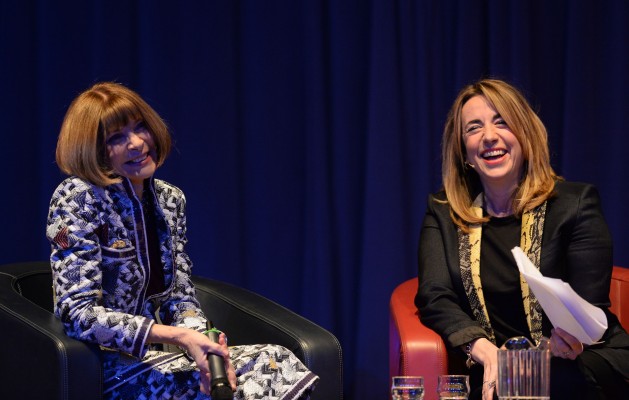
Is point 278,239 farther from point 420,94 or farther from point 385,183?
point 420,94

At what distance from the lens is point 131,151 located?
2604 millimetres

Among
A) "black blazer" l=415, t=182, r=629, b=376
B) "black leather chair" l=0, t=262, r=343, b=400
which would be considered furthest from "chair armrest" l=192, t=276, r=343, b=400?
"black blazer" l=415, t=182, r=629, b=376

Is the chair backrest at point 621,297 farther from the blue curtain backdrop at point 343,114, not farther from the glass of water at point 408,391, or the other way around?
the glass of water at point 408,391

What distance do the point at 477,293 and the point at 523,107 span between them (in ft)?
1.94

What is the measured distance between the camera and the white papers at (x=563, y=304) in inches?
75.9

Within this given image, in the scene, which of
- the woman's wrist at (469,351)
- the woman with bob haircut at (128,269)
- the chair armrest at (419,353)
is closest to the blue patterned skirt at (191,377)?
the woman with bob haircut at (128,269)

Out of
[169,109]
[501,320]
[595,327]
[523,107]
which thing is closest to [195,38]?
[169,109]

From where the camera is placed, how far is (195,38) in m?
3.93

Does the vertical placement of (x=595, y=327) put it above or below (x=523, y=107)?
below

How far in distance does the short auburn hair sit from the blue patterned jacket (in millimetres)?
42

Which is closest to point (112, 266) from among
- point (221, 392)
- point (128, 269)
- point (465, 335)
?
point (128, 269)

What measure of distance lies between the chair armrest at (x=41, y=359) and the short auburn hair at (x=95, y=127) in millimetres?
407

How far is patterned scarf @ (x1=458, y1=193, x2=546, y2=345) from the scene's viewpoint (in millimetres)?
2730

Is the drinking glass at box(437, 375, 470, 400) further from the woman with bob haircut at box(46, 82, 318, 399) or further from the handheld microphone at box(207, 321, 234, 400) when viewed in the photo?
the woman with bob haircut at box(46, 82, 318, 399)
